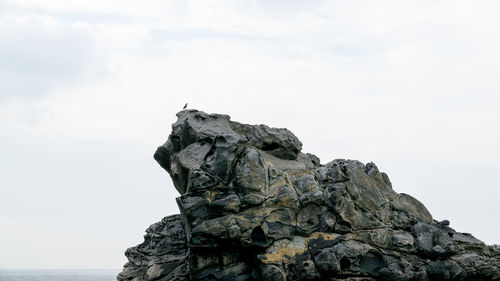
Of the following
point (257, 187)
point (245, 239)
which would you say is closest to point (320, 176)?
point (257, 187)

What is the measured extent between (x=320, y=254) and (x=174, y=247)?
18.3ft

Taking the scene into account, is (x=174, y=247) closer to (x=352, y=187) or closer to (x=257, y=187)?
(x=257, y=187)

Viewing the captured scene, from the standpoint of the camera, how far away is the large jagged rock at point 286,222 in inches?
614

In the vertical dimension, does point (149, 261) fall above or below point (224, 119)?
below

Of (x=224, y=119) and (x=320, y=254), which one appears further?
(x=224, y=119)

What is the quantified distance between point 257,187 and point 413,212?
18.1ft

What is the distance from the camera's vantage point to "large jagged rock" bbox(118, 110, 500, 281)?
614 inches

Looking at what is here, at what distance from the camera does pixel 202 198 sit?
1588cm

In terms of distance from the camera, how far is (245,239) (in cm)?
1530

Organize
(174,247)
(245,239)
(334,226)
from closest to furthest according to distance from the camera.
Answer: (245,239) < (334,226) < (174,247)

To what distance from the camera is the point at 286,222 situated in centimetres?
1620

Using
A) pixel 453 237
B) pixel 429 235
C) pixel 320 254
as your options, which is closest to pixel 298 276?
pixel 320 254

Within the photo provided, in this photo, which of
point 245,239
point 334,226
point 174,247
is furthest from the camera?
point 174,247

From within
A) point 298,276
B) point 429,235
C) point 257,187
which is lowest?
point 298,276
